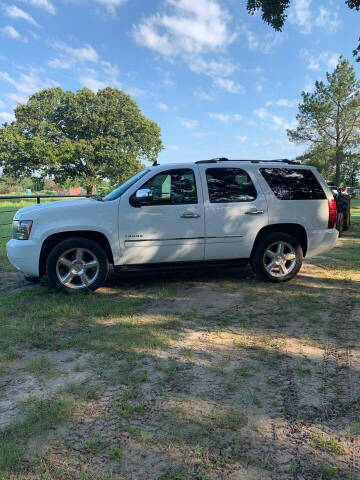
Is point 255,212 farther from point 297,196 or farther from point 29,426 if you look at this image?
point 29,426

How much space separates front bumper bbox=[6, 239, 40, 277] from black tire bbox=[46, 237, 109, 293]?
0.18m

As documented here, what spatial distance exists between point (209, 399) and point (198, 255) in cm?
295

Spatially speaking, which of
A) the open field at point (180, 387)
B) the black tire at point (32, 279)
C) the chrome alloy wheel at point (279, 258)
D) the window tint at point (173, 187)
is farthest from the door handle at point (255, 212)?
the black tire at point (32, 279)

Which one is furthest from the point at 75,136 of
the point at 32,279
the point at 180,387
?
the point at 180,387

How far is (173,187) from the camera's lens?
5.13m

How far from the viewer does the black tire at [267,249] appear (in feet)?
17.7

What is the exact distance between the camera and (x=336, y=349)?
3.18 m

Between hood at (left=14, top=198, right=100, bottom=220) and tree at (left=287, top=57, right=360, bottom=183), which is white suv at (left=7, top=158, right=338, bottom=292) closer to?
hood at (left=14, top=198, right=100, bottom=220)

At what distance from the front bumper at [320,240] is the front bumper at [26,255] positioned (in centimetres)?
437

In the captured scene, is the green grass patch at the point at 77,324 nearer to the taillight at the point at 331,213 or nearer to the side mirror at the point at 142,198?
the side mirror at the point at 142,198

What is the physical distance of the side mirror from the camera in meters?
4.94

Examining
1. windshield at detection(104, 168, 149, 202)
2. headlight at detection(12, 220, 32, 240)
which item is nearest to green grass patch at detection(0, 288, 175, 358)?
headlight at detection(12, 220, 32, 240)

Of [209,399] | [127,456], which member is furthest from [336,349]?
[127,456]

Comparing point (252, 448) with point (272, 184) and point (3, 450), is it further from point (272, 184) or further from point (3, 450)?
point (272, 184)
